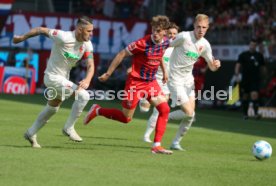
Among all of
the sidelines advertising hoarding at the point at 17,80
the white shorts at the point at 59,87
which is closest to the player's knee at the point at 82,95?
the white shorts at the point at 59,87

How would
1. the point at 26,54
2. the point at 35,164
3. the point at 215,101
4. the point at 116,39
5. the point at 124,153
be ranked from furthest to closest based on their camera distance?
the point at 116,39
the point at 26,54
the point at 215,101
the point at 124,153
the point at 35,164

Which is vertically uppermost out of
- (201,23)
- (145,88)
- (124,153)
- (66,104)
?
(201,23)

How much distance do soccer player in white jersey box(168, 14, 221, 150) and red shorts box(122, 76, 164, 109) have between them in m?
0.99

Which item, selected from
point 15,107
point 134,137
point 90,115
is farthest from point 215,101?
point 90,115

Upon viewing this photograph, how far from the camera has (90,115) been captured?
14664 millimetres

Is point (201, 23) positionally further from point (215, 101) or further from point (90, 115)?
point (215, 101)

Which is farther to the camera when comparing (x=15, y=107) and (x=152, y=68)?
(x=15, y=107)

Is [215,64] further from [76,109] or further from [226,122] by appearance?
[226,122]

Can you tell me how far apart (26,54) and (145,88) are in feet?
78.9

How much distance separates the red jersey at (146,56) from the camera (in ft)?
43.6

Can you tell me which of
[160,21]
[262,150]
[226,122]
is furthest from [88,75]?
[226,122]

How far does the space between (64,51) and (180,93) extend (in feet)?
7.37

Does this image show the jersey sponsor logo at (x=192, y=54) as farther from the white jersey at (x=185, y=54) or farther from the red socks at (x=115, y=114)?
the red socks at (x=115, y=114)

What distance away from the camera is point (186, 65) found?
14812 mm
